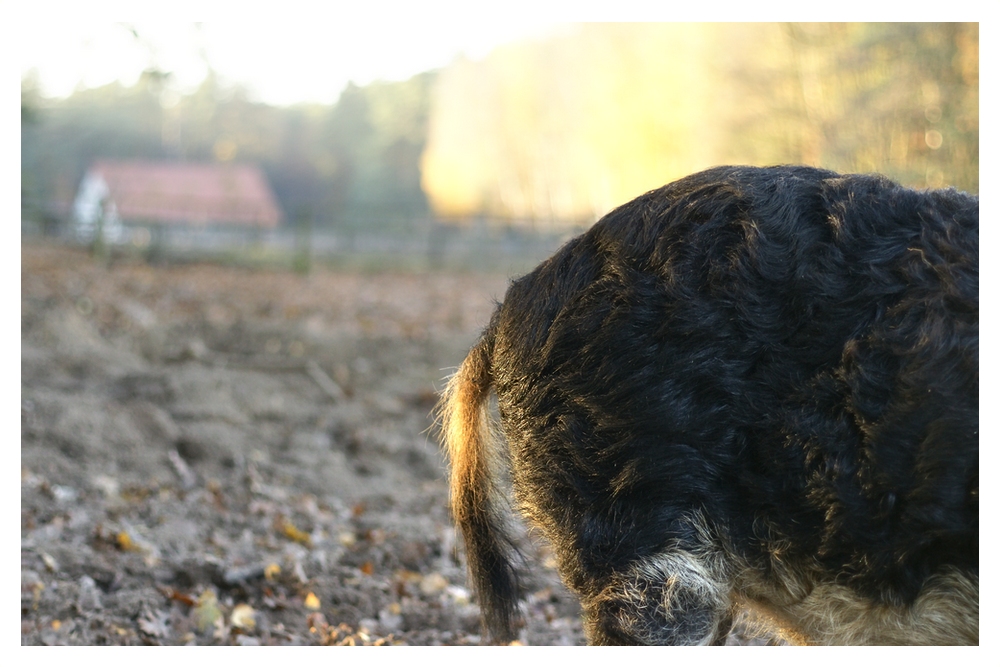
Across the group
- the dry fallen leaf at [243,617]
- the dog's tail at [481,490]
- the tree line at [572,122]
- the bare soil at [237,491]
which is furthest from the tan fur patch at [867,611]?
the dry fallen leaf at [243,617]

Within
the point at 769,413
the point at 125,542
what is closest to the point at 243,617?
the point at 125,542

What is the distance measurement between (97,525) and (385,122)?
49.4 meters

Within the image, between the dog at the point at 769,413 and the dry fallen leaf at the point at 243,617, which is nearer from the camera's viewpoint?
the dog at the point at 769,413

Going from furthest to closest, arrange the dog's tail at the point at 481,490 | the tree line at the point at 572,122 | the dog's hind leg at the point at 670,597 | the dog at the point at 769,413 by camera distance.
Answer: the tree line at the point at 572,122 < the dog's tail at the point at 481,490 < the dog's hind leg at the point at 670,597 < the dog at the point at 769,413

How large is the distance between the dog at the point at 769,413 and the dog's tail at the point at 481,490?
1.15 ft

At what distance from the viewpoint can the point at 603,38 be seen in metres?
24.3

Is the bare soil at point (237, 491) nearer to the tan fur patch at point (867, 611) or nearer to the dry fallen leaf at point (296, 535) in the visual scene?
the dry fallen leaf at point (296, 535)

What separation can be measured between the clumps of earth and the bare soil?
0.01 metres

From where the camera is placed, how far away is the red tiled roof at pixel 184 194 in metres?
19.5

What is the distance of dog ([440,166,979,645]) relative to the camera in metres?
1.83

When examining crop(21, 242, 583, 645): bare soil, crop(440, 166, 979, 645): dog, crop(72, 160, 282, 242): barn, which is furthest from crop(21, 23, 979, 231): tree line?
crop(21, 242, 583, 645): bare soil

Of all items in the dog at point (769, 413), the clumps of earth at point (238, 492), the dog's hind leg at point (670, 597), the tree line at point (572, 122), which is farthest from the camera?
the tree line at point (572, 122)

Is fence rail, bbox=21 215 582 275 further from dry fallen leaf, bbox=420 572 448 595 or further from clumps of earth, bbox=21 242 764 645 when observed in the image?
dry fallen leaf, bbox=420 572 448 595

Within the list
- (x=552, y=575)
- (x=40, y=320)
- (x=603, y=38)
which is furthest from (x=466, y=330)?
(x=603, y=38)
